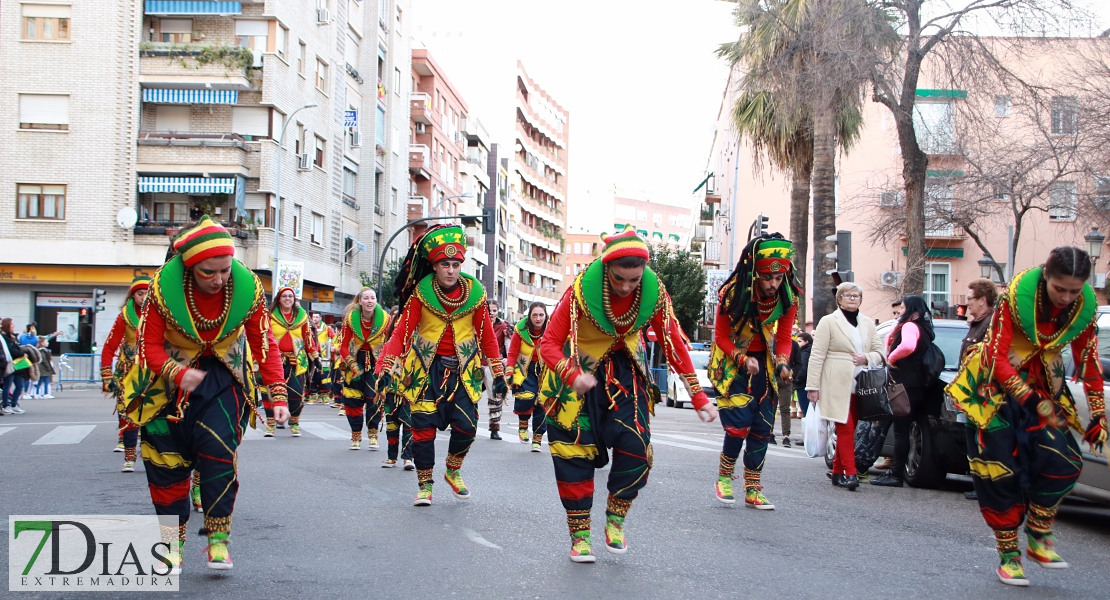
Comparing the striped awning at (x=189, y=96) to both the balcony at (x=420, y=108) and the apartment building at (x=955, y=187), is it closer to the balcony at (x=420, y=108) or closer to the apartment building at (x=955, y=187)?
the apartment building at (x=955, y=187)

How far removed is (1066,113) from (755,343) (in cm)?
1644

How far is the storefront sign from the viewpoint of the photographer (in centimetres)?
3731

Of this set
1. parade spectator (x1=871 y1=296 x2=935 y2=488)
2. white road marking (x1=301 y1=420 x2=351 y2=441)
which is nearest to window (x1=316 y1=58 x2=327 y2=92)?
white road marking (x1=301 y1=420 x2=351 y2=441)

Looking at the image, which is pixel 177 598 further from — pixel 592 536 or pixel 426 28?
pixel 426 28

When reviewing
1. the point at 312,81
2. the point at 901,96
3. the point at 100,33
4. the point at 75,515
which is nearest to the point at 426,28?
the point at 312,81

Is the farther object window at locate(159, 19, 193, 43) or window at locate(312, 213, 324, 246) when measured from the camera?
window at locate(312, 213, 324, 246)

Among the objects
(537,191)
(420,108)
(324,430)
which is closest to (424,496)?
(324,430)

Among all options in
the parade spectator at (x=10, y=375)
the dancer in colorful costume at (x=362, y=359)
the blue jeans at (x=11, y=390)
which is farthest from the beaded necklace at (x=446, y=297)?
the blue jeans at (x=11, y=390)

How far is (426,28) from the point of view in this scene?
280ft

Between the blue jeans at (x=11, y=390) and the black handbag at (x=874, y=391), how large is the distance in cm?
1614

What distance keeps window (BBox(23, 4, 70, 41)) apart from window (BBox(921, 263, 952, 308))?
31782 mm

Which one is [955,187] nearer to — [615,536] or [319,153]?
[319,153]

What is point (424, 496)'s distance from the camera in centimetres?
831

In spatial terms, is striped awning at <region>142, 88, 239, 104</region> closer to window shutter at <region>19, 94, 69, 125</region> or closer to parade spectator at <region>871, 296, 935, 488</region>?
window shutter at <region>19, 94, 69, 125</region>
